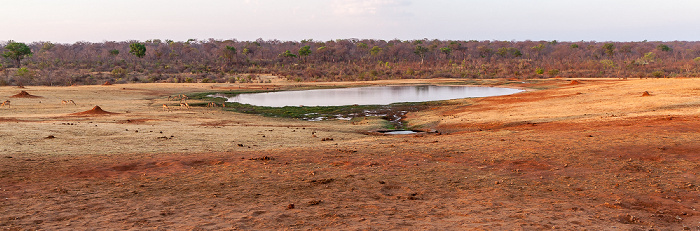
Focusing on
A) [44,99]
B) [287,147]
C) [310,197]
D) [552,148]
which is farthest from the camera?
[44,99]

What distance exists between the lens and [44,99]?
38.3 m

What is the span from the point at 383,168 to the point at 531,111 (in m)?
19.0

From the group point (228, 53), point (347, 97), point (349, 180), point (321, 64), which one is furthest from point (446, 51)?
point (349, 180)

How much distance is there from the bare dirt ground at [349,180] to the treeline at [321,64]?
55087 millimetres

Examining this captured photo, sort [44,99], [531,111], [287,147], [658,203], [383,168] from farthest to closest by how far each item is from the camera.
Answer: [44,99] → [531,111] → [287,147] → [383,168] → [658,203]

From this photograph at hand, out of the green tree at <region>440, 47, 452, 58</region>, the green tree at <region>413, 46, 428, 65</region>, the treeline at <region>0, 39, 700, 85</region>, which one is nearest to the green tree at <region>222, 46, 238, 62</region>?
the treeline at <region>0, 39, 700, 85</region>

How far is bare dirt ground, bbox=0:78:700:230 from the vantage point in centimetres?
773

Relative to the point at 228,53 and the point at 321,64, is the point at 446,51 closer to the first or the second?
the point at 321,64

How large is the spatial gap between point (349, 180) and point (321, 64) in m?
104

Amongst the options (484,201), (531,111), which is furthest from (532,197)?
(531,111)

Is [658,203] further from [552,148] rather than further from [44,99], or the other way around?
[44,99]

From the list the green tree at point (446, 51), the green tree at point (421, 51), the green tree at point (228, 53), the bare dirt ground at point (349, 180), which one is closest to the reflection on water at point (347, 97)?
the bare dirt ground at point (349, 180)

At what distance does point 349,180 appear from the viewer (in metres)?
10.4

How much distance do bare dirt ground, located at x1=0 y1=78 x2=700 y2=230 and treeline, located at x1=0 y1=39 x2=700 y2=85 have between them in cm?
5509
